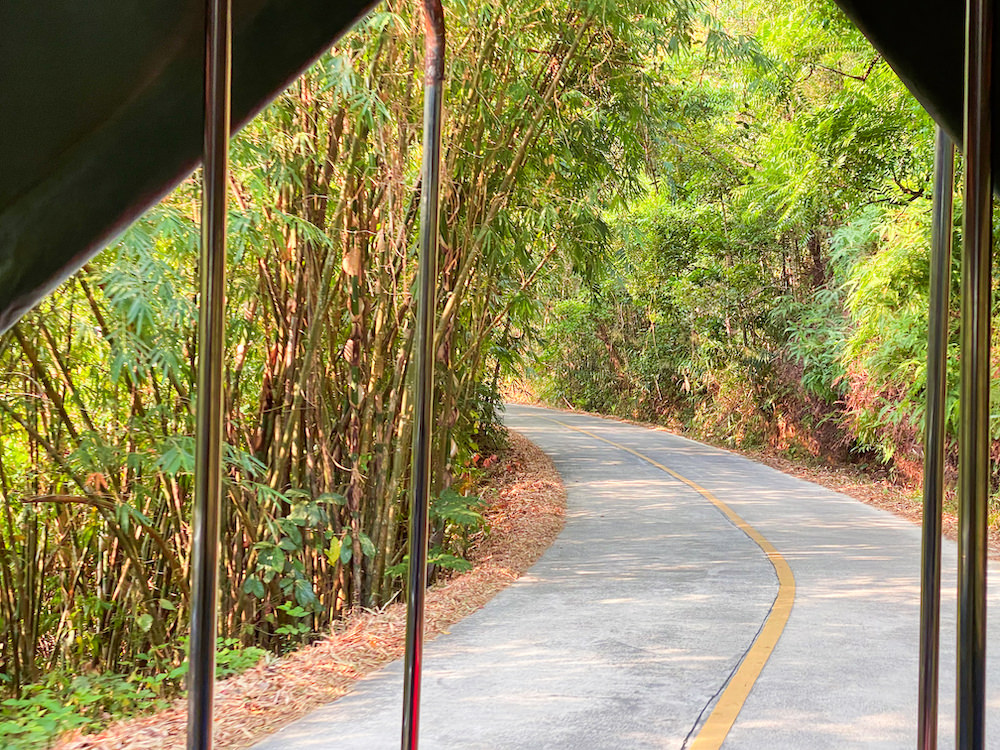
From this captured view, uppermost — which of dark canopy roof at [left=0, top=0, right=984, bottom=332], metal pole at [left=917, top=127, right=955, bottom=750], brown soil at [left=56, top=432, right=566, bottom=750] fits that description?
dark canopy roof at [left=0, top=0, right=984, bottom=332]

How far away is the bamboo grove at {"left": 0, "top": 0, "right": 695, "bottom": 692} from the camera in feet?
13.0

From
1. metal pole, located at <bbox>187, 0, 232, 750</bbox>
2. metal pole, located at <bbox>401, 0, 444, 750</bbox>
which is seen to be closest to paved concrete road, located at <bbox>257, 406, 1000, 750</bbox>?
metal pole, located at <bbox>401, 0, 444, 750</bbox>

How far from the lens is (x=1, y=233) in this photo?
0.97 meters

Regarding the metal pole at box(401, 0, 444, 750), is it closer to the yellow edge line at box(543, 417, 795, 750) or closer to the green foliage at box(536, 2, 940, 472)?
the yellow edge line at box(543, 417, 795, 750)

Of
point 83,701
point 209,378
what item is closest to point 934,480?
point 209,378

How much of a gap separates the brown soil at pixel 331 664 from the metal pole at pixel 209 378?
8.36ft

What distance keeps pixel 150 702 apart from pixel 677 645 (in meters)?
2.51

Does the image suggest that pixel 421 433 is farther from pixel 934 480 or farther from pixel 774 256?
pixel 774 256

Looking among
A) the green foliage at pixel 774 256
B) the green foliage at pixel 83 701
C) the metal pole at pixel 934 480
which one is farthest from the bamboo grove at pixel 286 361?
the metal pole at pixel 934 480

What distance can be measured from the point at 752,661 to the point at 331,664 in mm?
2002

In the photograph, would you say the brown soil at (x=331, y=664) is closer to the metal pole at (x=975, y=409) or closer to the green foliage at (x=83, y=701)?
the green foliage at (x=83, y=701)

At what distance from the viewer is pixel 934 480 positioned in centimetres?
107

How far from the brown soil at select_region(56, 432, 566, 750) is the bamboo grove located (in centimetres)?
31

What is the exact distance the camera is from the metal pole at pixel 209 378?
831 millimetres
